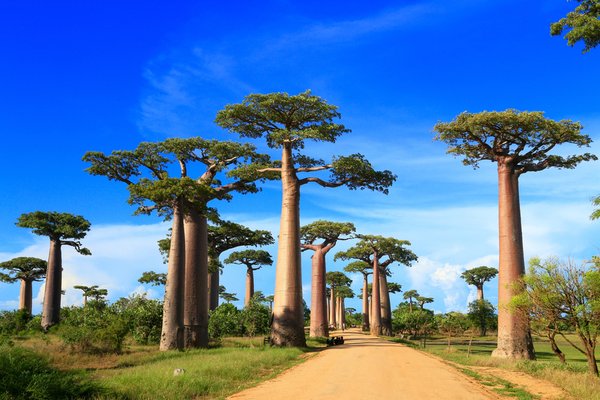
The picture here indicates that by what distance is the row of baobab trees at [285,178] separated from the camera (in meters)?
23.0

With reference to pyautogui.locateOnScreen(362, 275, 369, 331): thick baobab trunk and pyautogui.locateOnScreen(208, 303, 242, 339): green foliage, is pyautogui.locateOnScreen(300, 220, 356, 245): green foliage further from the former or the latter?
pyautogui.locateOnScreen(362, 275, 369, 331): thick baobab trunk

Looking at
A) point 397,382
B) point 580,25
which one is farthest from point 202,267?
point 580,25

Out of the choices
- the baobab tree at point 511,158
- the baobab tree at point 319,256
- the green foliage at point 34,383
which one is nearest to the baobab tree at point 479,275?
the baobab tree at point 319,256

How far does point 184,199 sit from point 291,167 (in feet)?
20.3

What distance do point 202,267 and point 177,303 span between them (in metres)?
3.31

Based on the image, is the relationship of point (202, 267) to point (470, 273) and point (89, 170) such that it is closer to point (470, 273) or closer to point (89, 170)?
point (89, 170)

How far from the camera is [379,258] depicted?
5134cm

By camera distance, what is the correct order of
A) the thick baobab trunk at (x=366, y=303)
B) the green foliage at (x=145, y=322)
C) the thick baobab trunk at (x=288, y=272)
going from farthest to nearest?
the thick baobab trunk at (x=366, y=303) < the green foliage at (x=145, y=322) < the thick baobab trunk at (x=288, y=272)

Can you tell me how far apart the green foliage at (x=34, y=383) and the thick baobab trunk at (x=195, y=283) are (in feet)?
45.1

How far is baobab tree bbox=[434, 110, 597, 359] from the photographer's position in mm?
22953

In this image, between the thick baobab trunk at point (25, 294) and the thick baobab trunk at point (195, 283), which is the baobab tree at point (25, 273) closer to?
the thick baobab trunk at point (25, 294)

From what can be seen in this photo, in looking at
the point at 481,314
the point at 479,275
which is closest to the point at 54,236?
the point at 481,314

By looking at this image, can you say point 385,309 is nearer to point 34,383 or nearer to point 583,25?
point 583,25

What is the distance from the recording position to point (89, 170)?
25.3 meters
